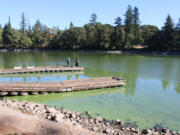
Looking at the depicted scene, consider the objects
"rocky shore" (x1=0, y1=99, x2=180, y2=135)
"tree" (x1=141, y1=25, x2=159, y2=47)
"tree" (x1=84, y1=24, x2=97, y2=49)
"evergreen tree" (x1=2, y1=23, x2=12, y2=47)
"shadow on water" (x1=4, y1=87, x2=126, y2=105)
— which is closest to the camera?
"rocky shore" (x1=0, y1=99, x2=180, y2=135)

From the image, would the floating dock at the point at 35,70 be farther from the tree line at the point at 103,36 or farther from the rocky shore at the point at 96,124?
the tree line at the point at 103,36

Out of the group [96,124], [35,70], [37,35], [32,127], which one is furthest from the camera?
[37,35]

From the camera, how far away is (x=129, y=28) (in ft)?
214

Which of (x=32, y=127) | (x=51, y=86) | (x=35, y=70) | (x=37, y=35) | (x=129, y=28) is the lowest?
(x=32, y=127)

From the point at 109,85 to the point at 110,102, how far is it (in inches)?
122

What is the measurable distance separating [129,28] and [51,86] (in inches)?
2303

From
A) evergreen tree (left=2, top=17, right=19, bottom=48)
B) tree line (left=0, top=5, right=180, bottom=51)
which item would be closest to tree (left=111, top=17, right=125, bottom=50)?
tree line (left=0, top=5, right=180, bottom=51)

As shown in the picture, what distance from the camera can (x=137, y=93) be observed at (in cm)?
1306

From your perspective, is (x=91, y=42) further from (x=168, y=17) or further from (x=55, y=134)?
(x=55, y=134)

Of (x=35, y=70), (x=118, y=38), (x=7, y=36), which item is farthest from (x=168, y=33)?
(x=7, y=36)

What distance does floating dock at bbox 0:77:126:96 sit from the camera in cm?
1171

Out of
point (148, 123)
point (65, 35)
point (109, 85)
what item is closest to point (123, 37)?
point (65, 35)

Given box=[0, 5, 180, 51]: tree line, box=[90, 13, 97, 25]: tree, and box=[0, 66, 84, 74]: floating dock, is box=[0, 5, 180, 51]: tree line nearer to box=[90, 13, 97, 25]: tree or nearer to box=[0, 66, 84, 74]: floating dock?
box=[90, 13, 97, 25]: tree

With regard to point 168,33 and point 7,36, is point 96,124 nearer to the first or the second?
point 168,33
